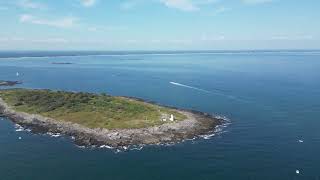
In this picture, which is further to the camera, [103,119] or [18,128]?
[18,128]

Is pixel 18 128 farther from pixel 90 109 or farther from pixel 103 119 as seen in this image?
pixel 103 119

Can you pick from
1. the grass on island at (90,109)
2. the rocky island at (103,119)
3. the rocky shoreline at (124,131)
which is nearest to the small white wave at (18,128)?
the rocky shoreline at (124,131)

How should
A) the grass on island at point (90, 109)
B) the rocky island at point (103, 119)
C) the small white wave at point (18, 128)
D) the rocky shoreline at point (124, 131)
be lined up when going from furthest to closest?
the small white wave at point (18, 128) < the grass on island at point (90, 109) < the rocky island at point (103, 119) < the rocky shoreline at point (124, 131)

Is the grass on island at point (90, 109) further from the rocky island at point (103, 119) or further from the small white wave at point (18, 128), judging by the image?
the small white wave at point (18, 128)

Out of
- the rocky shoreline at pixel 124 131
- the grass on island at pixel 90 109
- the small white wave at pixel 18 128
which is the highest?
the grass on island at pixel 90 109

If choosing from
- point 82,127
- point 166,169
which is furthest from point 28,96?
point 166,169

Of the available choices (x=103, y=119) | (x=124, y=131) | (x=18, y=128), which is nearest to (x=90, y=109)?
(x=103, y=119)
